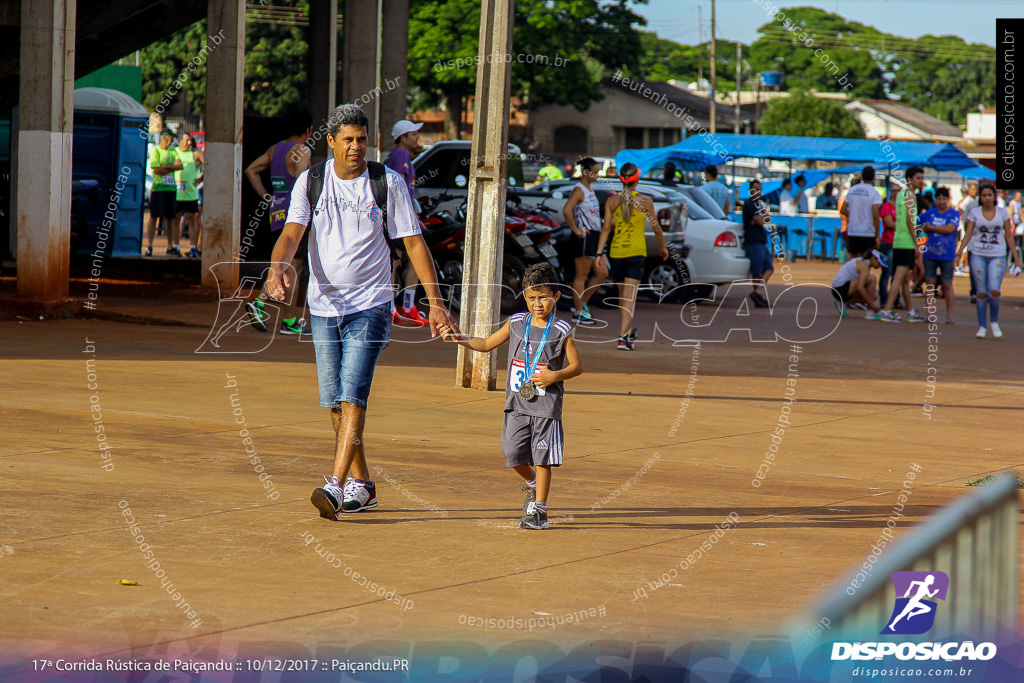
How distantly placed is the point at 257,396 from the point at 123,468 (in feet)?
9.32

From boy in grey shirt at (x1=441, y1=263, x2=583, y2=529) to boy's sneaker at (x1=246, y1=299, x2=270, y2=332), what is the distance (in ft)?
25.3

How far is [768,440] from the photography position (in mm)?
8961

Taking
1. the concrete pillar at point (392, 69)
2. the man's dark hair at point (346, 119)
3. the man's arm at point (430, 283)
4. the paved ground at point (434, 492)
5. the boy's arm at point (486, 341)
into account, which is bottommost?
the paved ground at point (434, 492)

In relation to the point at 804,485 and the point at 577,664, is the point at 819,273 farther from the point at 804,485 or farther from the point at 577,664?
the point at 577,664

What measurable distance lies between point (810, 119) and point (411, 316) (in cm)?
5074

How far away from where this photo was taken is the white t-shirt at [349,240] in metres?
6.16

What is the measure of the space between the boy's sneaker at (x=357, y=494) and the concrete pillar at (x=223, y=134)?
10011mm

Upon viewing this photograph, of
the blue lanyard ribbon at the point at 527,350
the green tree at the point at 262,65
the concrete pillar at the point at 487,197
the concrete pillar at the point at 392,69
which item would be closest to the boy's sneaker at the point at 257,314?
the concrete pillar at the point at 487,197

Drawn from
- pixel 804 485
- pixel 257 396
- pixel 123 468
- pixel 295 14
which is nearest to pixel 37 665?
pixel 123 468

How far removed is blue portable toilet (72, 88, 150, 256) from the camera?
68.3ft

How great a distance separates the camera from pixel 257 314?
13742mm

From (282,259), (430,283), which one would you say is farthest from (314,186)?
(430,283)

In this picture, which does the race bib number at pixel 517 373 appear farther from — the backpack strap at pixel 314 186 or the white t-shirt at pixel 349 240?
the backpack strap at pixel 314 186

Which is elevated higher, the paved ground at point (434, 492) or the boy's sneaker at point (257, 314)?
the boy's sneaker at point (257, 314)
